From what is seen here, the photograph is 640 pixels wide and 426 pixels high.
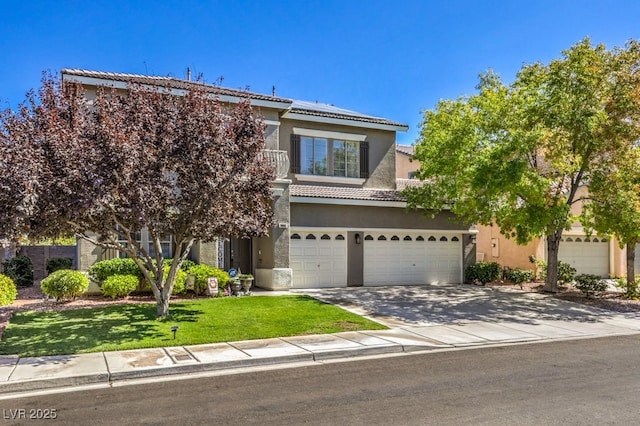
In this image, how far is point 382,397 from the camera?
727cm

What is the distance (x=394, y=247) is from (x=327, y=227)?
339 cm

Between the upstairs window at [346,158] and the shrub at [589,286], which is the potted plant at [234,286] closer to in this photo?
the upstairs window at [346,158]

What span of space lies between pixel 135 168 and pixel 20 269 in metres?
11.9

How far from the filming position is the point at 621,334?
12.8 metres

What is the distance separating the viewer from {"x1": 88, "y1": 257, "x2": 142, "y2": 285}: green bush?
16281 millimetres

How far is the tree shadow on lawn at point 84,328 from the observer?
10.1 meters

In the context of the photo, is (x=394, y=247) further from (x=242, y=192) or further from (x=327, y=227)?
(x=242, y=192)

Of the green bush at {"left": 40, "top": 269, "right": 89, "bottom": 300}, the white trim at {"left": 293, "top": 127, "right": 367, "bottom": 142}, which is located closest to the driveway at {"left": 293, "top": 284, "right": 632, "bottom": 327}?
the white trim at {"left": 293, "top": 127, "right": 367, "bottom": 142}

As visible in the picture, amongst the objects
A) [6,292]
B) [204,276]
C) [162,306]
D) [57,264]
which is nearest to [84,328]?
[162,306]

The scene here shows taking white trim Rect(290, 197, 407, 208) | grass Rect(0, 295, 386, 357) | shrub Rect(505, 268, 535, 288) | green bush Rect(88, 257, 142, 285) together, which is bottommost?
grass Rect(0, 295, 386, 357)

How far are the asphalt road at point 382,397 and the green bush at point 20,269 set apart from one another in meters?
13.2

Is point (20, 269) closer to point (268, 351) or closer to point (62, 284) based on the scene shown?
point (62, 284)

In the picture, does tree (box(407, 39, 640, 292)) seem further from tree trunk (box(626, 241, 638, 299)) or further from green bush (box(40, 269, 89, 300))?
green bush (box(40, 269, 89, 300))

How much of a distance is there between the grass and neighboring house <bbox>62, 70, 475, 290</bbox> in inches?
160
